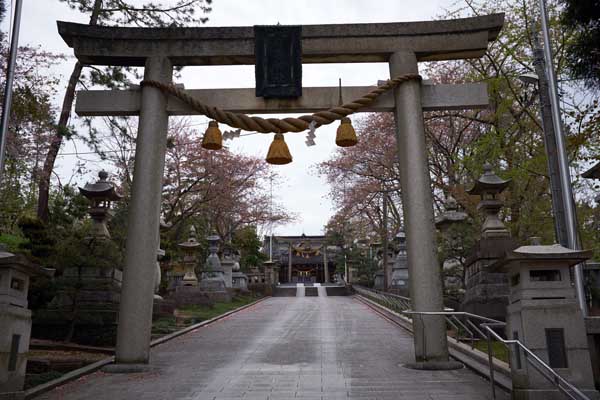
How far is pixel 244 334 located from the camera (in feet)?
45.2

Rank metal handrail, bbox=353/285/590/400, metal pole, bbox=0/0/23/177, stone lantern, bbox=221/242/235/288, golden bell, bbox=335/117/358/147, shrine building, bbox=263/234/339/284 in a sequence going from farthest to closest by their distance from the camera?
shrine building, bbox=263/234/339/284
stone lantern, bbox=221/242/235/288
golden bell, bbox=335/117/358/147
metal pole, bbox=0/0/23/177
metal handrail, bbox=353/285/590/400

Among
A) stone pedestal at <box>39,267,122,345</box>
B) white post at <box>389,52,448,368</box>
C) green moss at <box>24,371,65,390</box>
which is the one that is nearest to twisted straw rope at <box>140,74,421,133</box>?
white post at <box>389,52,448,368</box>

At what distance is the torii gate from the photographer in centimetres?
895

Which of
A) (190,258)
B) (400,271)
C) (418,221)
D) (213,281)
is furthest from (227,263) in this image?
(418,221)

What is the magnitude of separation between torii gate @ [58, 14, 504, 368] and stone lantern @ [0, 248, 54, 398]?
8.21ft

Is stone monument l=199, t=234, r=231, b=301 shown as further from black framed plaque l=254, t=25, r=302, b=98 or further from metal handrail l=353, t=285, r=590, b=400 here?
black framed plaque l=254, t=25, r=302, b=98

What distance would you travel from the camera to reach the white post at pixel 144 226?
8.37m

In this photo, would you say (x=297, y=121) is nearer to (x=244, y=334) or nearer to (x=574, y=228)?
(x=574, y=228)

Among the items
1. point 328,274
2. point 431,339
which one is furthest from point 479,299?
point 328,274

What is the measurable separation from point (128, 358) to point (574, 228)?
8.69 metres

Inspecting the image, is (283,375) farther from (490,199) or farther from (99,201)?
(99,201)

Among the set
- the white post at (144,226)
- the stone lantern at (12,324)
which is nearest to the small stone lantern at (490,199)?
the white post at (144,226)

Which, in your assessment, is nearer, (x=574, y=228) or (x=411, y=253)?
(x=411, y=253)

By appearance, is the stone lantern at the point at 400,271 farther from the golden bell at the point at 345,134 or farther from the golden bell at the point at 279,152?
the golden bell at the point at 279,152
